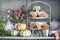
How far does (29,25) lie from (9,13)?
0.33m

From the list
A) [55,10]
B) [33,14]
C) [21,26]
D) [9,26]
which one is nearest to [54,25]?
[55,10]

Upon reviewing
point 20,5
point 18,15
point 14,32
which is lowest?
point 14,32

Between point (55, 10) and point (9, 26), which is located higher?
point (55, 10)

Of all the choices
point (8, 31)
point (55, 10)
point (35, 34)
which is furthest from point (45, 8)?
point (8, 31)

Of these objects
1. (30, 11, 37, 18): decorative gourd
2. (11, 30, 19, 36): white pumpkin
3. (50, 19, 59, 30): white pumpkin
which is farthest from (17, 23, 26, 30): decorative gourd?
(50, 19, 59, 30): white pumpkin

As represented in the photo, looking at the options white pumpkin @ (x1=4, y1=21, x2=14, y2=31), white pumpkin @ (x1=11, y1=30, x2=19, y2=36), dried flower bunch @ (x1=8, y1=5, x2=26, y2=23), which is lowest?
white pumpkin @ (x1=11, y1=30, x2=19, y2=36)

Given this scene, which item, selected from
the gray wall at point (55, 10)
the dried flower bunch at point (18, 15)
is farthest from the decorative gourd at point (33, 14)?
the gray wall at point (55, 10)

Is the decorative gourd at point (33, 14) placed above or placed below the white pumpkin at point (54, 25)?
above

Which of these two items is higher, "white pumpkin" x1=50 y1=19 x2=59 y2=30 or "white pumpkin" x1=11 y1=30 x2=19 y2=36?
"white pumpkin" x1=50 y1=19 x2=59 y2=30

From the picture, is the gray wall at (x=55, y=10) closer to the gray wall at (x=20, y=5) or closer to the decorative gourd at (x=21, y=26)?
the gray wall at (x=20, y=5)

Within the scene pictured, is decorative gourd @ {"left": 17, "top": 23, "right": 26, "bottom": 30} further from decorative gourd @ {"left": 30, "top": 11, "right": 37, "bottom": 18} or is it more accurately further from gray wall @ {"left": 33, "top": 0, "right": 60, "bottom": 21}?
gray wall @ {"left": 33, "top": 0, "right": 60, "bottom": 21}

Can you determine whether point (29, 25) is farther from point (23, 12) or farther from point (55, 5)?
point (55, 5)

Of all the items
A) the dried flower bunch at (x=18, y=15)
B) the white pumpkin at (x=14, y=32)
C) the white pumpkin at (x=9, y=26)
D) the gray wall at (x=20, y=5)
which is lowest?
A: the white pumpkin at (x=14, y=32)

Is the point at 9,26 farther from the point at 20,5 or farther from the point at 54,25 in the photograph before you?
the point at 54,25
